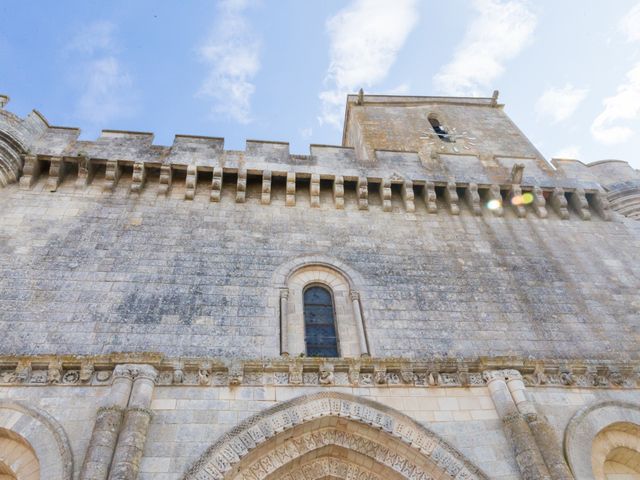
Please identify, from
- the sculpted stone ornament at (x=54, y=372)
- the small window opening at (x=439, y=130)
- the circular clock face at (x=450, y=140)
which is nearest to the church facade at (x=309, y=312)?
the sculpted stone ornament at (x=54, y=372)

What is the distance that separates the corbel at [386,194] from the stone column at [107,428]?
594cm

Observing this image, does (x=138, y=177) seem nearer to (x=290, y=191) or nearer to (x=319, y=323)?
(x=290, y=191)

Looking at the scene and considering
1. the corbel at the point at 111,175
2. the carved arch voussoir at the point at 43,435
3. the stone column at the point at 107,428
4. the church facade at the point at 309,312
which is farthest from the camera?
the corbel at the point at 111,175

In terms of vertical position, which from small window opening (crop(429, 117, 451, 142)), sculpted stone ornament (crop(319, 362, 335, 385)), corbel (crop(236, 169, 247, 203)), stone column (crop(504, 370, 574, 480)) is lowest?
stone column (crop(504, 370, 574, 480))

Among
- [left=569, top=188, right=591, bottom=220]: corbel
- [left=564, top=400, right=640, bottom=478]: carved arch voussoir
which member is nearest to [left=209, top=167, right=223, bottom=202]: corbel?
[left=564, top=400, right=640, bottom=478]: carved arch voussoir

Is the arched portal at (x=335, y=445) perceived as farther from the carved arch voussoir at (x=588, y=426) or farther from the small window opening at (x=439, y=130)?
the small window opening at (x=439, y=130)

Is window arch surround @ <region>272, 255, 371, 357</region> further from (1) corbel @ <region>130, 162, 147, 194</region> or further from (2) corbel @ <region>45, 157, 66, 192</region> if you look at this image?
(2) corbel @ <region>45, 157, 66, 192</region>

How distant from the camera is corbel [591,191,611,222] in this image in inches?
422

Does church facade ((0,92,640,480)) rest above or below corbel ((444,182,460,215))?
below

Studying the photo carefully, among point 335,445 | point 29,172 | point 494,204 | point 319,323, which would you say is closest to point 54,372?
point 335,445

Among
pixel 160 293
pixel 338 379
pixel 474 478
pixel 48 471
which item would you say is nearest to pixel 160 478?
pixel 48 471

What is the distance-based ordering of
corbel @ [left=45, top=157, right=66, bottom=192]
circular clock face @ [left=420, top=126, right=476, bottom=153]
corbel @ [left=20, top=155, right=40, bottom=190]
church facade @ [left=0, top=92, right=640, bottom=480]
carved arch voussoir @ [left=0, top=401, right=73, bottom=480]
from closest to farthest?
carved arch voussoir @ [left=0, top=401, right=73, bottom=480]
church facade @ [left=0, top=92, right=640, bottom=480]
corbel @ [left=20, top=155, right=40, bottom=190]
corbel @ [left=45, top=157, right=66, bottom=192]
circular clock face @ [left=420, top=126, right=476, bottom=153]

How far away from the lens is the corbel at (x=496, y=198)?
10.4m

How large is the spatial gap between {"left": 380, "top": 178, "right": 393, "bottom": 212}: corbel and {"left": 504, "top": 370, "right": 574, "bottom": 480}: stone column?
4342 millimetres
